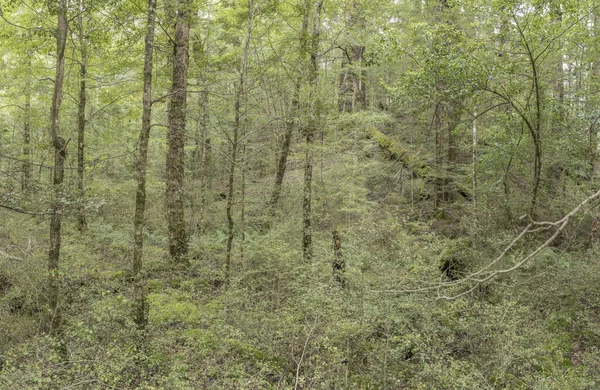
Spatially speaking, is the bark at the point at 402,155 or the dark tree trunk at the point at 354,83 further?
the dark tree trunk at the point at 354,83

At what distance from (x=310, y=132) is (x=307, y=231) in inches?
96.8

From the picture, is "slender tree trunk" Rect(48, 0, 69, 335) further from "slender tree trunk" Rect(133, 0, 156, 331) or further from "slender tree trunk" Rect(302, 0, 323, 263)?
"slender tree trunk" Rect(302, 0, 323, 263)

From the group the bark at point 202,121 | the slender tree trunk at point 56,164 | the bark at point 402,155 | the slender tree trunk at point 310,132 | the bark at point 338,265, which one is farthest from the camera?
the bark at point 402,155

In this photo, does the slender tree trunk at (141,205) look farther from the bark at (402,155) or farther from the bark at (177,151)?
the bark at (402,155)

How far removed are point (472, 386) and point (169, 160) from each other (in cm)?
810

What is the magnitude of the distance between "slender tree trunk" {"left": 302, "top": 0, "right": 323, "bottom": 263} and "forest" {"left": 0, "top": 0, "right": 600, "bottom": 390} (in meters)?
0.06

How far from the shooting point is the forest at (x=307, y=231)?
575 centimetres

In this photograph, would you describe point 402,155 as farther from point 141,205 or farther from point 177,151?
point 141,205

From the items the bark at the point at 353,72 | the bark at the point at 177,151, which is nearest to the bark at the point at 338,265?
the bark at the point at 177,151

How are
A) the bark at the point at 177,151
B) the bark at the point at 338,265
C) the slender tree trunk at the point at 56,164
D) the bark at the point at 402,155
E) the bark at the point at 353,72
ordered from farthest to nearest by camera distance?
the bark at the point at 402,155 < the bark at the point at 353,72 < the bark at the point at 177,151 < the bark at the point at 338,265 < the slender tree trunk at the point at 56,164

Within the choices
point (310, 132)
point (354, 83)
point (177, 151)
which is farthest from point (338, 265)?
point (354, 83)

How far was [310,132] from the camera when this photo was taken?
9.95 m

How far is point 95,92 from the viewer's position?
13.9 metres

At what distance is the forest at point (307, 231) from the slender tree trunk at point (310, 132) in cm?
6
